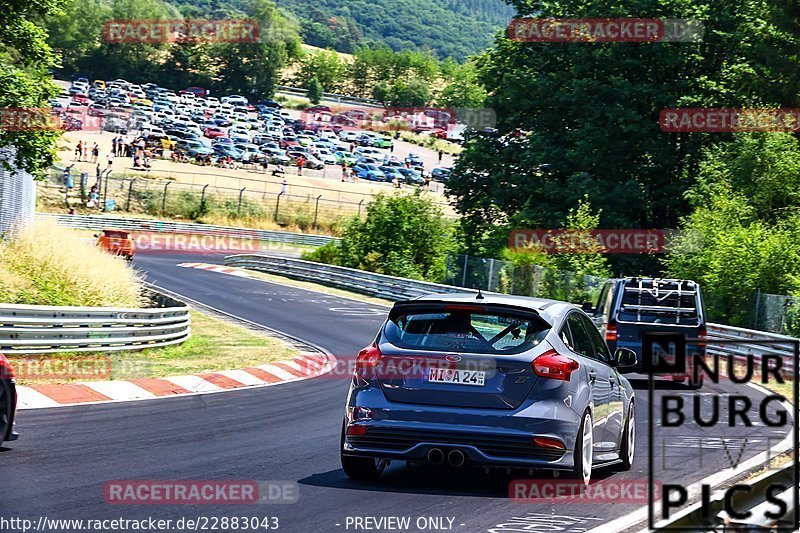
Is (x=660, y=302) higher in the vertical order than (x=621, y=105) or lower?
lower

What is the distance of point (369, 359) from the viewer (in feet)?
30.6

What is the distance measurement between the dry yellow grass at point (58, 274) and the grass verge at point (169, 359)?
4.85ft

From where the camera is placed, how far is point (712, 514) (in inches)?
272

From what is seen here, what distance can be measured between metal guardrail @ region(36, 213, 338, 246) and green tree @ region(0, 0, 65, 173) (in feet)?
134

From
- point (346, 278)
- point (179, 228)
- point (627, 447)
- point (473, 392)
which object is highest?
point (473, 392)

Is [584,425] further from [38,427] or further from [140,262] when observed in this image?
[140,262]

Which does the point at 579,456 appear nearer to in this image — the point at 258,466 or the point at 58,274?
the point at 258,466

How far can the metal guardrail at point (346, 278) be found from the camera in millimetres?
42844

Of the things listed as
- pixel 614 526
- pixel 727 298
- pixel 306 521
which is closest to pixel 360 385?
pixel 306 521
